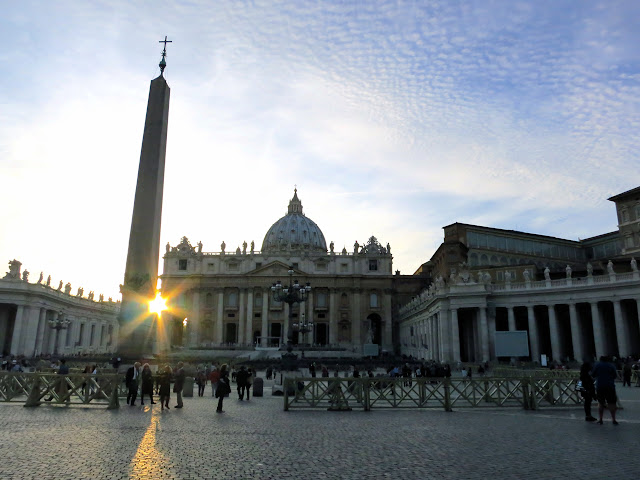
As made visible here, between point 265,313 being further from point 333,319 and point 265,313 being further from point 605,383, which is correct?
point 605,383

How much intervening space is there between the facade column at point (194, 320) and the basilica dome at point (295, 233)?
22454mm

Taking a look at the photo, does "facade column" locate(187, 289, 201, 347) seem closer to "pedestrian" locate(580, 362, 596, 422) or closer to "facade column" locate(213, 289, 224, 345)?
"facade column" locate(213, 289, 224, 345)

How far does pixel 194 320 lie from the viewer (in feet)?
252

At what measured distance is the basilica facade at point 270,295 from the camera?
76.2 metres

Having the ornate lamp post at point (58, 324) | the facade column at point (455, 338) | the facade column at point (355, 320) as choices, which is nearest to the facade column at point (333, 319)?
the facade column at point (355, 320)

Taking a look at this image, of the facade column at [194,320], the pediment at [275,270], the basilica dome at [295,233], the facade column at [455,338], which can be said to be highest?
the basilica dome at [295,233]

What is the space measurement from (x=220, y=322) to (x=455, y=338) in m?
43.6

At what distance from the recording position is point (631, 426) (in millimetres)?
10750

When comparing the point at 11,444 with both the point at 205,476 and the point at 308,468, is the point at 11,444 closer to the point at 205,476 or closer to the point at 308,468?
the point at 205,476

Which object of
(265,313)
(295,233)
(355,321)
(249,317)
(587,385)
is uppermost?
(295,233)

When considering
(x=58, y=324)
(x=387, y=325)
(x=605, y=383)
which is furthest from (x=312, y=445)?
(x=387, y=325)

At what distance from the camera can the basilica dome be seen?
99.6 metres

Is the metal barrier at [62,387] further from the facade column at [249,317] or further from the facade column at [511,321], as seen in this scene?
the facade column at [249,317]

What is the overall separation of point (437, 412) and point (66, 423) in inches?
374
